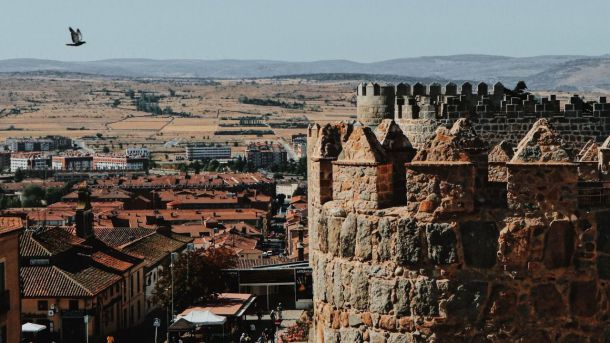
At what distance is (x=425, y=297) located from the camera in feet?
25.9

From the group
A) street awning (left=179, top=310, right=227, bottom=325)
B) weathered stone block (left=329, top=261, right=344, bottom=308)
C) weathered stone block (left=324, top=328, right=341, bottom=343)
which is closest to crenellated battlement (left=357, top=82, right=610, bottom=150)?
weathered stone block (left=324, top=328, right=341, bottom=343)

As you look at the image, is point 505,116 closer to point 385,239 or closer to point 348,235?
point 348,235

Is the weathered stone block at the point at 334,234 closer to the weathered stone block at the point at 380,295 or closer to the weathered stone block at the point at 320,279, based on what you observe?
the weathered stone block at the point at 320,279

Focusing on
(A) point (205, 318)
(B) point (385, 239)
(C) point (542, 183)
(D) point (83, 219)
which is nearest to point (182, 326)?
(A) point (205, 318)

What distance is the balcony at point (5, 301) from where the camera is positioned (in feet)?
128

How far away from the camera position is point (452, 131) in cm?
810

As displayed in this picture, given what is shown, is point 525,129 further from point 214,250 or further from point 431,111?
point 214,250

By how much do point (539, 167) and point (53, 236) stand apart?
187ft

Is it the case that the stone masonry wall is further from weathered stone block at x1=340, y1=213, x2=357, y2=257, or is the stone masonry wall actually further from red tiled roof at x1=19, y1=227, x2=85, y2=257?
red tiled roof at x1=19, y1=227, x2=85, y2=257

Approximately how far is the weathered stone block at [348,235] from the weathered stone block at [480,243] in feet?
2.51

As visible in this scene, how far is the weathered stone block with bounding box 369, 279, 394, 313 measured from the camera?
314 inches

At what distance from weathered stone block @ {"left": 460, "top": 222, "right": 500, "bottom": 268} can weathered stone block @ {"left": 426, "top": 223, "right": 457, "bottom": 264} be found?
0.08m

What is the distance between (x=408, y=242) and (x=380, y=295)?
0.42 m

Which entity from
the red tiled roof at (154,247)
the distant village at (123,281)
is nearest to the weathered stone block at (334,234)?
the distant village at (123,281)
